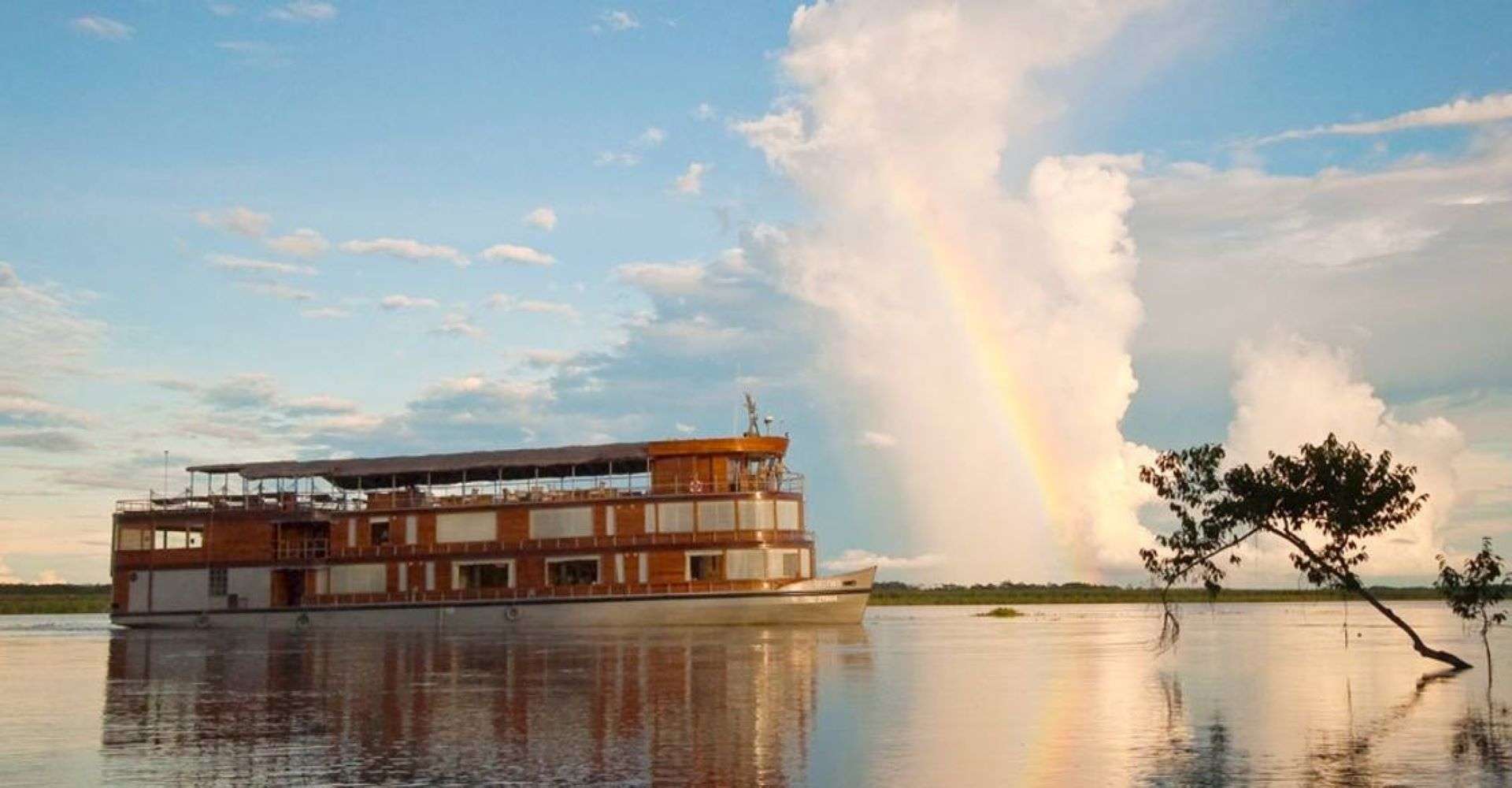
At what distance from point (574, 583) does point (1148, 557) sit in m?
33.9

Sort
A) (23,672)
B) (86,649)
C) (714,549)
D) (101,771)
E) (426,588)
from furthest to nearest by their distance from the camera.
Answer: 1. (426,588)
2. (714,549)
3. (86,649)
4. (23,672)
5. (101,771)

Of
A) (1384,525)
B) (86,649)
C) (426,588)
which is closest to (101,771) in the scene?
(1384,525)

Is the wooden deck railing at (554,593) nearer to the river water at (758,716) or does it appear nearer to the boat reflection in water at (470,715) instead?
the river water at (758,716)

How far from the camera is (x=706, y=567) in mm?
61406

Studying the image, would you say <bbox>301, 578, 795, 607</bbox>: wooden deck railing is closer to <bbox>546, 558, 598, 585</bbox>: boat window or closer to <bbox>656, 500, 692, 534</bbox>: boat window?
<bbox>546, 558, 598, 585</bbox>: boat window

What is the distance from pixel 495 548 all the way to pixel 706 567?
10.1 meters

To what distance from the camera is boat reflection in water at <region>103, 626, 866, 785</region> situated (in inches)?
751

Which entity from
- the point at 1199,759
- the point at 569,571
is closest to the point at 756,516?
the point at 569,571

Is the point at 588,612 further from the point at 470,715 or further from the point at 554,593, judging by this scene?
the point at 470,715

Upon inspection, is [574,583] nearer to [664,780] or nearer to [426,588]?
[426,588]

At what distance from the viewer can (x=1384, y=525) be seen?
34094 millimetres

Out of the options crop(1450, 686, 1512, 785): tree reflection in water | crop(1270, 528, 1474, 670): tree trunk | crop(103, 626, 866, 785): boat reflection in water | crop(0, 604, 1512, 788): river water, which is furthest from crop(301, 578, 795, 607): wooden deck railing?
crop(1450, 686, 1512, 785): tree reflection in water

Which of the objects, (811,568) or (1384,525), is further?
(811,568)

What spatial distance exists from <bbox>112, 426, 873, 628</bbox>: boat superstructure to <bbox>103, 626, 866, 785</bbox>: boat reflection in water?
13033 mm
